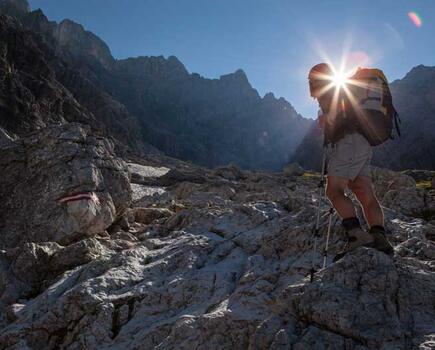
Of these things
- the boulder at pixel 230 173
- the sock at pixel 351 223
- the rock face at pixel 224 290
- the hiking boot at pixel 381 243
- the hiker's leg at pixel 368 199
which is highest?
the boulder at pixel 230 173

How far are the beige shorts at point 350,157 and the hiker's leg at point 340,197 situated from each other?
4.3 inches

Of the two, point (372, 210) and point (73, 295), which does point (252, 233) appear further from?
point (73, 295)

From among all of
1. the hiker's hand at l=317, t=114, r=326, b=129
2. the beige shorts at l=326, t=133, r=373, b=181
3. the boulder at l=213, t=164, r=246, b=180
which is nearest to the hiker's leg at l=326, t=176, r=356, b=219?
the beige shorts at l=326, t=133, r=373, b=181

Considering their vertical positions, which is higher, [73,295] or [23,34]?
[23,34]

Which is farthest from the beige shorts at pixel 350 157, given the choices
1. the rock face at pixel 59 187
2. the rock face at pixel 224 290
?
the rock face at pixel 59 187

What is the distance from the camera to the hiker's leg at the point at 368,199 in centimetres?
760

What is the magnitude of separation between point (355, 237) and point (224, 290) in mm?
2554

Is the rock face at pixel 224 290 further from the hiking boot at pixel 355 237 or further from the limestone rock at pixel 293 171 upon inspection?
the limestone rock at pixel 293 171

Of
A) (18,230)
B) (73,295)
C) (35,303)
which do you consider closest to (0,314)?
(35,303)

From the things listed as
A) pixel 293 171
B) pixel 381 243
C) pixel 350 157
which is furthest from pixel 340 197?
pixel 293 171

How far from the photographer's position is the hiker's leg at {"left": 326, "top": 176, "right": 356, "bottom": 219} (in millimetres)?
7664

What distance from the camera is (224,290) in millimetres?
8109

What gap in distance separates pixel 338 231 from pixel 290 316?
3625 millimetres

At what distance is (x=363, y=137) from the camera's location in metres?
7.87
